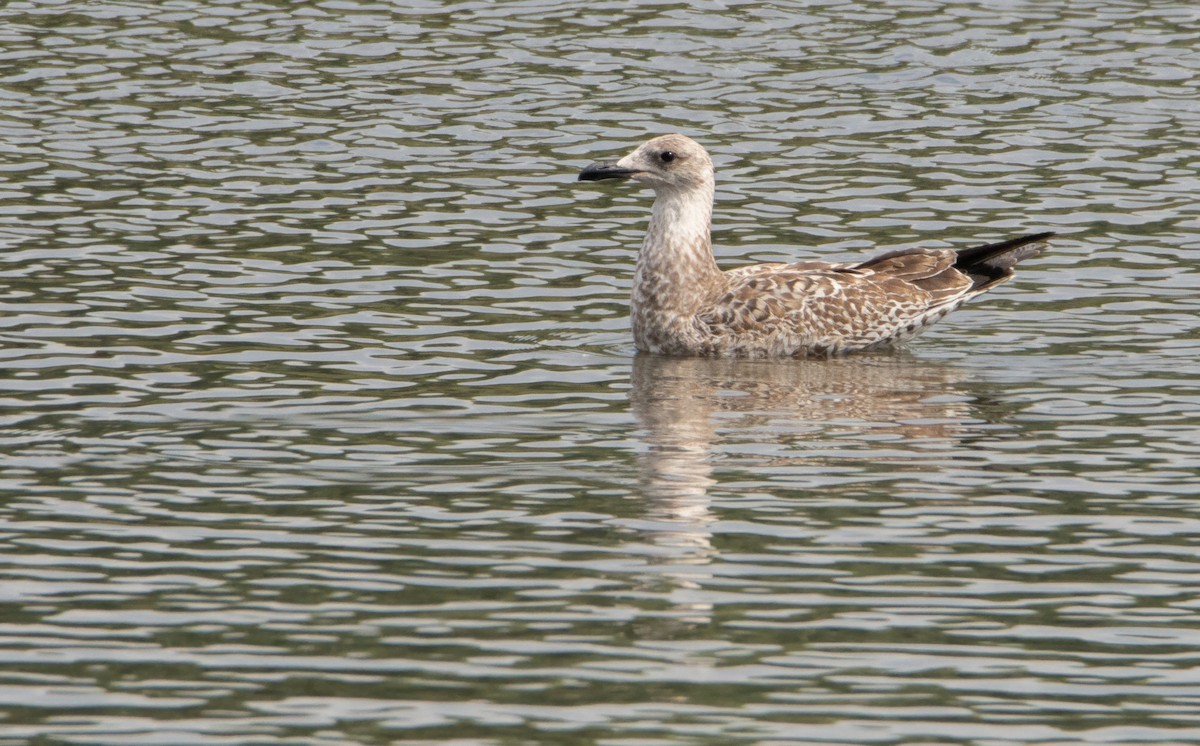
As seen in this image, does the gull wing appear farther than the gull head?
No

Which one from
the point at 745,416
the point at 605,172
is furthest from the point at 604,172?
the point at 745,416

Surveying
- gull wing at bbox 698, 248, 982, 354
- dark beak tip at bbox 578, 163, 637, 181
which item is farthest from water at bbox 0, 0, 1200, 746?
dark beak tip at bbox 578, 163, 637, 181

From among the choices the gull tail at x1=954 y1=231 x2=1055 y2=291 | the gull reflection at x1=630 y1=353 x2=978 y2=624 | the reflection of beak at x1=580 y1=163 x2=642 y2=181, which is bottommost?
the gull reflection at x1=630 y1=353 x2=978 y2=624

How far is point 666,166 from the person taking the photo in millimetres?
17141

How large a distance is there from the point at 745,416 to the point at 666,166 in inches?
130

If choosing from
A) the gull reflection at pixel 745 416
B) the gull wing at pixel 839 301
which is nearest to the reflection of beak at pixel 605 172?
the gull wing at pixel 839 301

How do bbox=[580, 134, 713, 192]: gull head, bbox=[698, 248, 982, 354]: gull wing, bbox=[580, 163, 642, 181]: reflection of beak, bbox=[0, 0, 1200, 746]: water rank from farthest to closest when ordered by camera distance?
bbox=[580, 134, 713, 192]: gull head < bbox=[580, 163, 642, 181]: reflection of beak < bbox=[698, 248, 982, 354]: gull wing < bbox=[0, 0, 1200, 746]: water

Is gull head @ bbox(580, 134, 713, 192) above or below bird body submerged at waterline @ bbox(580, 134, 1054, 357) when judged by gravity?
above

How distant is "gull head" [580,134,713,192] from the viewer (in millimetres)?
17016

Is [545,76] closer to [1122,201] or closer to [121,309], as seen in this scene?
[1122,201]

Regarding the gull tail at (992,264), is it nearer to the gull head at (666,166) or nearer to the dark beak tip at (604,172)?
the gull head at (666,166)

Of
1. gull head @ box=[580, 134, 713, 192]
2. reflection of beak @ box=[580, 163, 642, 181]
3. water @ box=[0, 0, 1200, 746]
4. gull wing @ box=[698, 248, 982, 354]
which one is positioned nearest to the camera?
water @ box=[0, 0, 1200, 746]

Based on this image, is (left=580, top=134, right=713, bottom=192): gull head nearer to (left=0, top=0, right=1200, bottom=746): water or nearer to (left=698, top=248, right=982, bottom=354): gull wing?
(left=698, top=248, right=982, bottom=354): gull wing

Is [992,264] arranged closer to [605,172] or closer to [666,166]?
[666,166]
